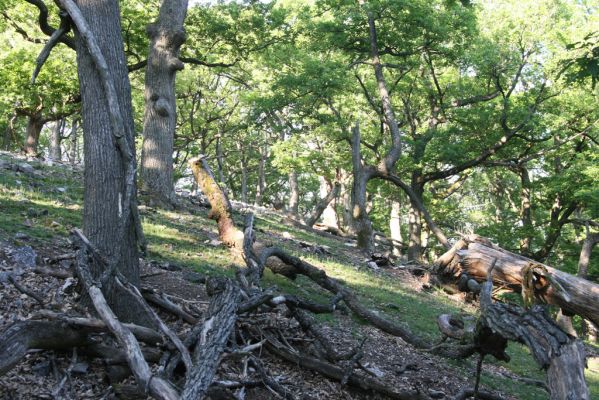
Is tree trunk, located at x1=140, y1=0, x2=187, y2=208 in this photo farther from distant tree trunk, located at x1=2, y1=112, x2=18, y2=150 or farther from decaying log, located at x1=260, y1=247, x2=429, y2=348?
distant tree trunk, located at x1=2, y1=112, x2=18, y2=150

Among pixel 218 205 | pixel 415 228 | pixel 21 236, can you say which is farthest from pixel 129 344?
pixel 415 228

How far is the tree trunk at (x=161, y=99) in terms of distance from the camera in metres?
12.3

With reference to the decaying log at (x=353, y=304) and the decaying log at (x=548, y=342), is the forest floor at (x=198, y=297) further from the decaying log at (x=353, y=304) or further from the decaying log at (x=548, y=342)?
the decaying log at (x=548, y=342)

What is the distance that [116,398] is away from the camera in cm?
346

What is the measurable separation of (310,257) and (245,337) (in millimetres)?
→ 7338

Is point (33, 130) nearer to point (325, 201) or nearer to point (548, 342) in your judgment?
point (325, 201)

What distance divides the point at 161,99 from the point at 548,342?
36.3 ft

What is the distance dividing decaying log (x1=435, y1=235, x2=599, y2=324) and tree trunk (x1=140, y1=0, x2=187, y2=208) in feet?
23.0

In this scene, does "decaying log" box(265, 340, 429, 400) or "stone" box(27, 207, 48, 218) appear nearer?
"decaying log" box(265, 340, 429, 400)

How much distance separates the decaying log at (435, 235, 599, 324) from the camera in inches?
246

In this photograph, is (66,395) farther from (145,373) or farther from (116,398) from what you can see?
(145,373)

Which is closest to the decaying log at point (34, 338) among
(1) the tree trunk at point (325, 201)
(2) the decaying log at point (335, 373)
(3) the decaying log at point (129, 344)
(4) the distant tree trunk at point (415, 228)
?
(3) the decaying log at point (129, 344)

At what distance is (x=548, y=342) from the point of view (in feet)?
9.59

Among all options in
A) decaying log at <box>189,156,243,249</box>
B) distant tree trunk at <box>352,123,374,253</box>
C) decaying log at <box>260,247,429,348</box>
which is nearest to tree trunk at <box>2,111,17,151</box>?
distant tree trunk at <box>352,123,374,253</box>
